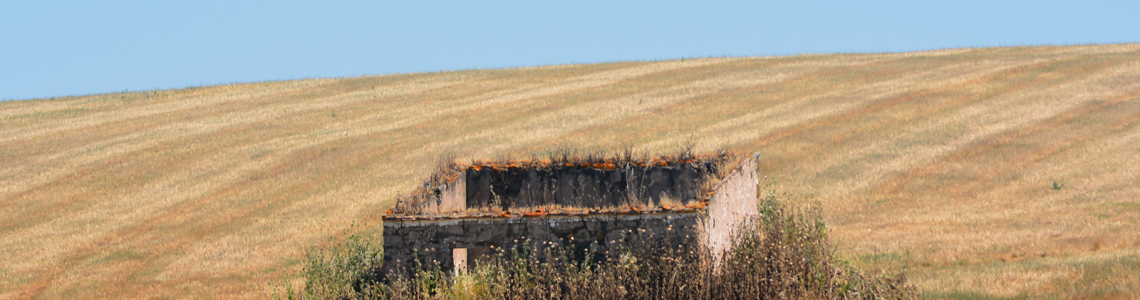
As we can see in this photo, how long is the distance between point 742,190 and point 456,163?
15.8 feet

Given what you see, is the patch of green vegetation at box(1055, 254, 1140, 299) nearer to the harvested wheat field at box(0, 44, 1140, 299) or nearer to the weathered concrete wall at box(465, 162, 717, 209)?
the harvested wheat field at box(0, 44, 1140, 299)

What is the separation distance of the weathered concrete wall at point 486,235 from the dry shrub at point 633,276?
0.13m

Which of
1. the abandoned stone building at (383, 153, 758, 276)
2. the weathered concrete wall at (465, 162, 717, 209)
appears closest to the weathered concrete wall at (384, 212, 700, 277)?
the abandoned stone building at (383, 153, 758, 276)

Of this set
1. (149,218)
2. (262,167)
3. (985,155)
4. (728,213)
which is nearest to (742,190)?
(728,213)

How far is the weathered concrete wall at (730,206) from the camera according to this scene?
42.1 ft

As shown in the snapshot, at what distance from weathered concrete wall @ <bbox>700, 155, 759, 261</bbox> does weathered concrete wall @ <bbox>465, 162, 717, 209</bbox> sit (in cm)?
97

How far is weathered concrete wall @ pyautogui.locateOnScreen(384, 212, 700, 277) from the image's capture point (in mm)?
12383

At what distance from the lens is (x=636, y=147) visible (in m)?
31.6

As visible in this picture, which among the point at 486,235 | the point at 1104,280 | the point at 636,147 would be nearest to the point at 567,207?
the point at 486,235

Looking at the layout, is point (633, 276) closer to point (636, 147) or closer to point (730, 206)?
point (730, 206)

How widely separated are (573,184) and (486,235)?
164 inches

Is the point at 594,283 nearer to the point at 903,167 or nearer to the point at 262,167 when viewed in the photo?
the point at 903,167

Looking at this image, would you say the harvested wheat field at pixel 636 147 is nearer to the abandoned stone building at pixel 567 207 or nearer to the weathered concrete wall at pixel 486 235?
the abandoned stone building at pixel 567 207

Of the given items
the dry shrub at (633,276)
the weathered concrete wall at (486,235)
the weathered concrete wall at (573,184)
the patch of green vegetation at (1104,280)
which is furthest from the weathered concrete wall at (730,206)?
the patch of green vegetation at (1104,280)
